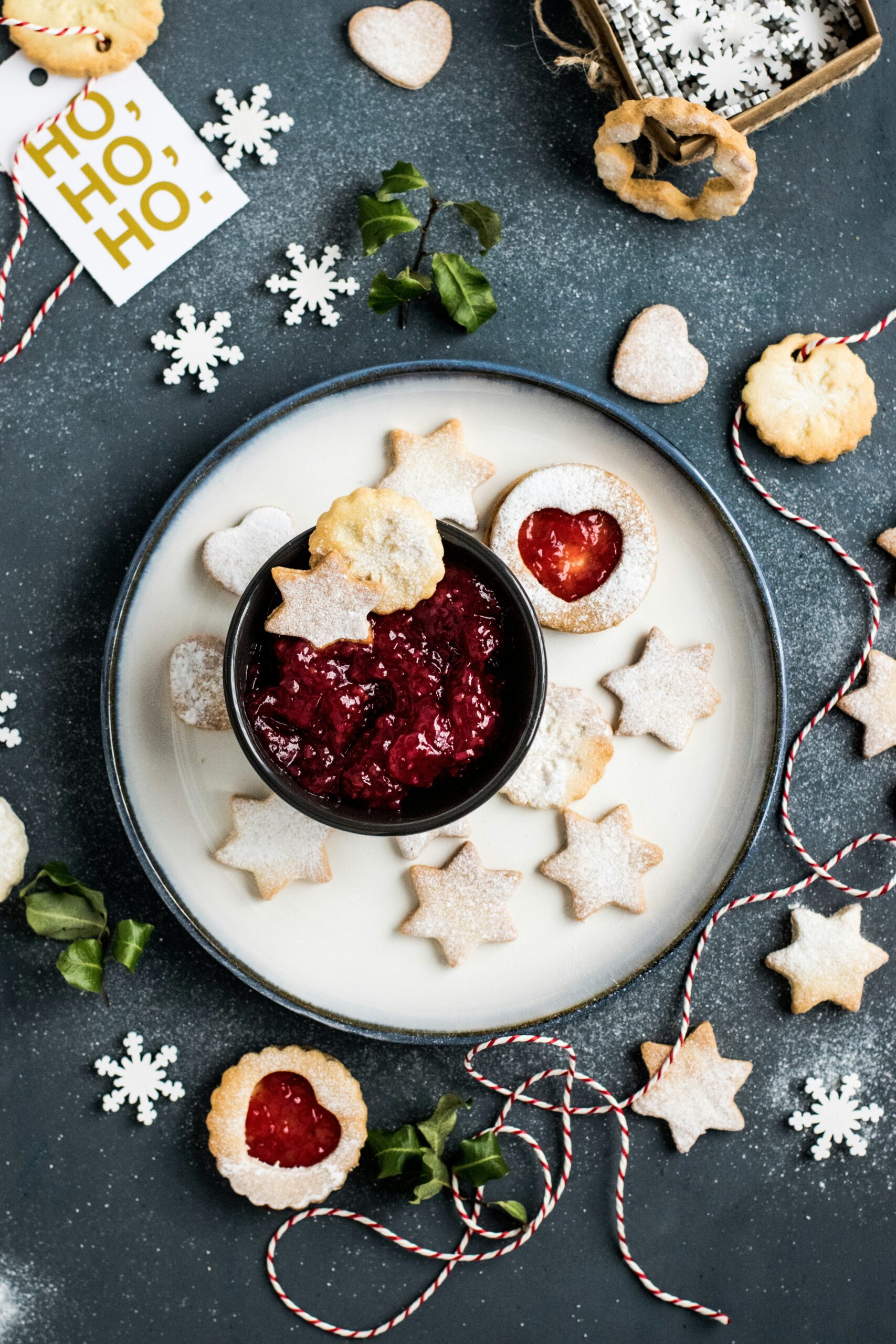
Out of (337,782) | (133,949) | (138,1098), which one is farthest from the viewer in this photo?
(138,1098)

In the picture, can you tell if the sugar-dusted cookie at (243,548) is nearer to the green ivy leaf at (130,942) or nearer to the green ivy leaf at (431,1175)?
the green ivy leaf at (130,942)

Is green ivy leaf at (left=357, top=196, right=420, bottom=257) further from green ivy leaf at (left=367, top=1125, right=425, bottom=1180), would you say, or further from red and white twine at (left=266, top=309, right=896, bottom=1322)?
green ivy leaf at (left=367, top=1125, right=425, bottom=1180)

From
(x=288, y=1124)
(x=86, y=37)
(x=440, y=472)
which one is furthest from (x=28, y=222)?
(x=288, y=1124)

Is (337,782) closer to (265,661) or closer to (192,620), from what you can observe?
(265,661)

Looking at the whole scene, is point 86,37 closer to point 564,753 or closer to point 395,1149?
point 564,753

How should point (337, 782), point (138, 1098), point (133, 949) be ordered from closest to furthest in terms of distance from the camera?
point (337, 782) < point (133, 949) < point (138, 1098)

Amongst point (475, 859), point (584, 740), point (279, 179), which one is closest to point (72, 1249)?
point (475, 859)

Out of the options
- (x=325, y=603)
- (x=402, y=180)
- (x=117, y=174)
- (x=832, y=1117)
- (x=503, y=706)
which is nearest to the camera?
(x=325, y=603)

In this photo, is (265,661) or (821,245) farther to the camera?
(821,245)
